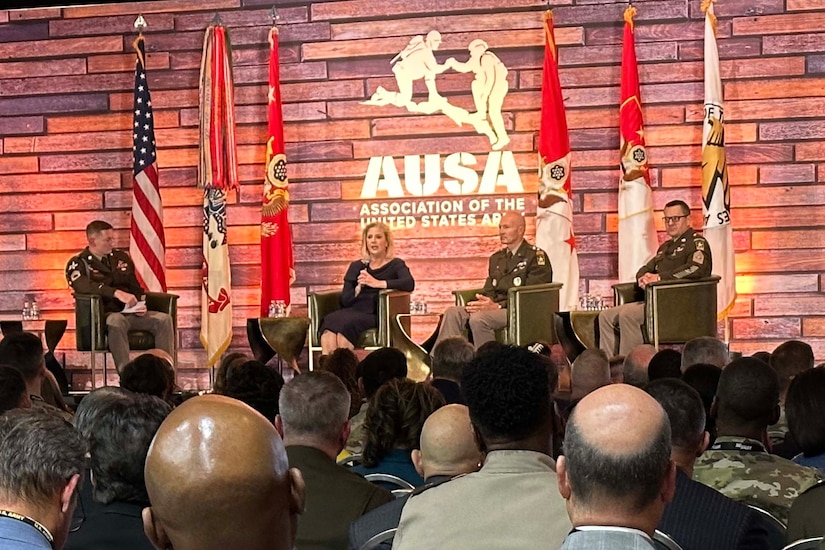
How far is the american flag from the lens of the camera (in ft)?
29.5

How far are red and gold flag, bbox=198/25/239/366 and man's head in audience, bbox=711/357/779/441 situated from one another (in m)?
6.15

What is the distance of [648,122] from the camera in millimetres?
8773

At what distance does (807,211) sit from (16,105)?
241 inches

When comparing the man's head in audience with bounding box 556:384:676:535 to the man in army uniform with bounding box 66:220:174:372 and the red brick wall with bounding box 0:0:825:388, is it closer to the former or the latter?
the man in army uniform with bounding box 66:220:174:372

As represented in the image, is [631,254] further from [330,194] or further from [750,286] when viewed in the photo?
[330,194]

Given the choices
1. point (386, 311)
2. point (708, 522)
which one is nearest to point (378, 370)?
point (708, 522)

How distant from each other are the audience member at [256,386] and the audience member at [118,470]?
136cm

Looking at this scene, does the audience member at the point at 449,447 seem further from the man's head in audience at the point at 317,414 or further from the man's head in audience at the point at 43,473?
the man's head in audience at the point at 43,473

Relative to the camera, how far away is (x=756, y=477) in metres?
2.84

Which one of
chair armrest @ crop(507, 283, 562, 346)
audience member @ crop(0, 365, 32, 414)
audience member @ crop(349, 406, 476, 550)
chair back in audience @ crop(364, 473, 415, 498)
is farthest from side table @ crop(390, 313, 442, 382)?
audience member @ crop(349, 406, 476, 550)

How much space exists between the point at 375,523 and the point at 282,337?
240 inches

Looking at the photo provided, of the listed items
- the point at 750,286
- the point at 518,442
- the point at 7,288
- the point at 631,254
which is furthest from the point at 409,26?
the point at 518,442

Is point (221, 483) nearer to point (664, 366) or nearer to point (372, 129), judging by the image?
point (664, 366)

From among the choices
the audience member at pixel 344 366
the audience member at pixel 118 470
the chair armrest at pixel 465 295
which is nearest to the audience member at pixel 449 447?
the audience member at pixel 118 470
